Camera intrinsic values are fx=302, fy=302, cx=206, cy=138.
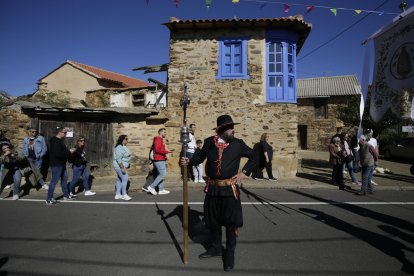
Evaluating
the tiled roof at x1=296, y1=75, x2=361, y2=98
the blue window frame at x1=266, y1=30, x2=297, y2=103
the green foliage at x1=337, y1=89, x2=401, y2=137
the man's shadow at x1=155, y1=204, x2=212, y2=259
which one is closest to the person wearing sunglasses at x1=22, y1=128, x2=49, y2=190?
the man's shadow at x1=155, y1=204, x2=212, y2=259

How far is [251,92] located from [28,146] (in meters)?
8.19

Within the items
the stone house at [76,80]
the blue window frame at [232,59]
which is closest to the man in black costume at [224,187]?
the blue window frame at [232,59]

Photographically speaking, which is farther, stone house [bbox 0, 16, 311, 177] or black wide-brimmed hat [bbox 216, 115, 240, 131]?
stone house [bbox 0, 16, 311, 177]

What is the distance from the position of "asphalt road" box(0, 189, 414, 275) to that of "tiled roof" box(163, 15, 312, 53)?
7467mm

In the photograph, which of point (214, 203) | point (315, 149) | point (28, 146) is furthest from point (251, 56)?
point (315, 149)

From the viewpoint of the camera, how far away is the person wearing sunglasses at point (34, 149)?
892cm

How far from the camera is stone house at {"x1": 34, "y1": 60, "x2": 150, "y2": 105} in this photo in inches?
1067

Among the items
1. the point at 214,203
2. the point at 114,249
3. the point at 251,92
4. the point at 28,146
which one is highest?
the point at 251,92

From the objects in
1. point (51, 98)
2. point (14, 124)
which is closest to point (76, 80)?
point (51, 98)

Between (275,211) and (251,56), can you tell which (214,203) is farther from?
(251,56)

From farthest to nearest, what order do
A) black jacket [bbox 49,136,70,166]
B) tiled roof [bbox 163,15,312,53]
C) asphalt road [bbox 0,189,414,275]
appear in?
tiled roof [bbox 163,15,312,53] → black jacket [bbox 49,136,70,166] → asphalt road [bbox 0,189,414,275]

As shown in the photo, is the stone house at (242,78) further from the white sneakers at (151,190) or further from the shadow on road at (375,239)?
the shadow on road at (375,239)

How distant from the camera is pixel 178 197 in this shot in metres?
8.20

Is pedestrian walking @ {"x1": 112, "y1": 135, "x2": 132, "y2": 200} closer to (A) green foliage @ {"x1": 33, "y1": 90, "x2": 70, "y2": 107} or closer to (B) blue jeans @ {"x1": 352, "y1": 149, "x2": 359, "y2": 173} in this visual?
(B) blue jeans @ {"x1": 352, "y1": 149, "x2": 359, "y2": 173}
